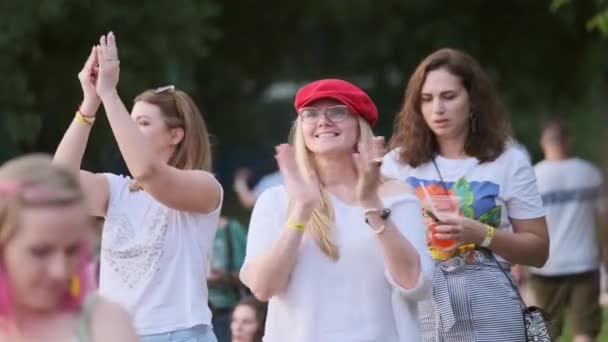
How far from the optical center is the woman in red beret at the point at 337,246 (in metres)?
4.70

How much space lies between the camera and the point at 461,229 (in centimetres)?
551

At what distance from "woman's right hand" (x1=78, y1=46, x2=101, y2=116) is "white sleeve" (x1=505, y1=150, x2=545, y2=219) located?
1.64 meters

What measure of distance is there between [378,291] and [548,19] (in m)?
24.7

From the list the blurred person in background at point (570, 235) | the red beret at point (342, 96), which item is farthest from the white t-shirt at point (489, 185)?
the blurred person in background at point (570, 235)

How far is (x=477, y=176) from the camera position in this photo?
5.74 m

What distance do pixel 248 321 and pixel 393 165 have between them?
9.10 ft

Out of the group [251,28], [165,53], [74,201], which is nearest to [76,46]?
[165,53]

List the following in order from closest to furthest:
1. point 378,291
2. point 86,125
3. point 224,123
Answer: point 378,291 → point 86,125 → point 224,123

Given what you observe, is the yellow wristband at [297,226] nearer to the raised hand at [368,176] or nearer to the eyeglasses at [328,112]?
the raised hand at [368,176]

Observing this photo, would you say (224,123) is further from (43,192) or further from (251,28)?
(43,192)

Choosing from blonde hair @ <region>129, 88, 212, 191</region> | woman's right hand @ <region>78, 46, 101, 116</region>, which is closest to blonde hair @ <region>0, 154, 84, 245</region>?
woman's right hand @ <region>78, 46, 101, 116</region>

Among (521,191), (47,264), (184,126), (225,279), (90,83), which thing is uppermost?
(90,83)

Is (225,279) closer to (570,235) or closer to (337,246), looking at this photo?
(570,235)

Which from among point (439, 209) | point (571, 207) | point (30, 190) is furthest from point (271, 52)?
point (30, 190)
